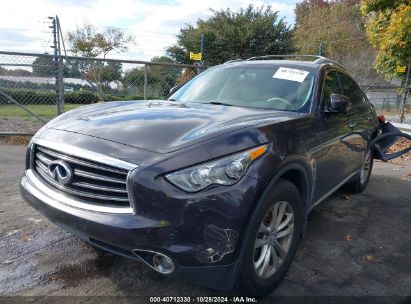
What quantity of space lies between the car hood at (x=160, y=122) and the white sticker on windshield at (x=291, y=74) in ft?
2.18

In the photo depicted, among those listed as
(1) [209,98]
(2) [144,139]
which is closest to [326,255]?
(1) [209,98]

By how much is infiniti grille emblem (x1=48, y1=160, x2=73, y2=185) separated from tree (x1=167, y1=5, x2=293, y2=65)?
2561 cm

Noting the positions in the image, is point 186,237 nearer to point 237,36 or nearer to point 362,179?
point 362,179

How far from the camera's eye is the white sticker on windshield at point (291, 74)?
400cm

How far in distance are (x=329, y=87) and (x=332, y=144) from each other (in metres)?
0.69

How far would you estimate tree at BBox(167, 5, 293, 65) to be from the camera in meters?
29.0

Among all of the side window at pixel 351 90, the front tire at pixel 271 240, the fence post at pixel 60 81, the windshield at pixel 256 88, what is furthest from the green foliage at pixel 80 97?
the front tire at pixel 271 240

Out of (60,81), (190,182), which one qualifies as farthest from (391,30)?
(190,182)

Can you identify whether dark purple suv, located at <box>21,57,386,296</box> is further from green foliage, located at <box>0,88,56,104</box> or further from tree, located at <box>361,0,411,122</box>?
tree, located at <box>361,0,411,122</box>

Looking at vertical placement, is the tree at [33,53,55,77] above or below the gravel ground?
above

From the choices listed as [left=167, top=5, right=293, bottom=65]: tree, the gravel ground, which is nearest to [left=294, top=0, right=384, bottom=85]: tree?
[left=167, top=5, right=293, bottom=65]: tree

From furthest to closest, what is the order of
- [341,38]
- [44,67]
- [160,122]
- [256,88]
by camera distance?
[341,38]
[44,67]
[256,88]
[160,122]

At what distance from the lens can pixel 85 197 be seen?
8.51 feet

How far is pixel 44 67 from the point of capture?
323 inches
